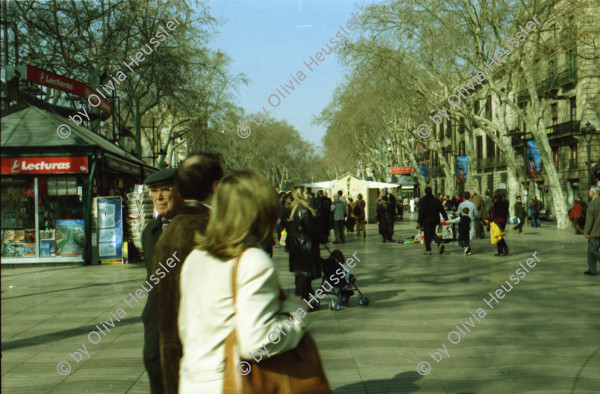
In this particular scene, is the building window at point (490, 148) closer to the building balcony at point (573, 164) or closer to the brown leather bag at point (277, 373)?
the building balcony at point (573, 164)

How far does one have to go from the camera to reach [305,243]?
7.75 metres

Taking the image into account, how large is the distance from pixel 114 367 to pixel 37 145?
9984 mm

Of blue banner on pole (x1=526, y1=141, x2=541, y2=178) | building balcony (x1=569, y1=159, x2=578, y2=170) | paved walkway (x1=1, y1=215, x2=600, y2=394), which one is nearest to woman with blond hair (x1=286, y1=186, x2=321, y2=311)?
paved walkway (x1=1, y1=215, x2=600, y2=394)

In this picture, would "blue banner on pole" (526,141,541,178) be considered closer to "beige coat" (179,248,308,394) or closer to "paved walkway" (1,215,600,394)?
"paved walkway" (1,215,600,394)

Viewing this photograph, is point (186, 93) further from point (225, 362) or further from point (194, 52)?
point (225, 362)

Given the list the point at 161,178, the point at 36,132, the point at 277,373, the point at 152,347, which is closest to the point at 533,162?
the point at 36,132

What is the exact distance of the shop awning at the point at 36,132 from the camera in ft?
45.9

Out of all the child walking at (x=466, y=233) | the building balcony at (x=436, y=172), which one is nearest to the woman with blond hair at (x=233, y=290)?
the child walking at (x=466, y=233)

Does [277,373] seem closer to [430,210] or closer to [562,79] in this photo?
[430,210]

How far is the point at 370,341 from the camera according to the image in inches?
243

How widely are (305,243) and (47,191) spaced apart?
9.15m

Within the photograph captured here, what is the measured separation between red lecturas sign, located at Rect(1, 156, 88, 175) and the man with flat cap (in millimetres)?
11784

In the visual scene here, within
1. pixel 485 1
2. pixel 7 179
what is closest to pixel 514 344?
pixel 7 179

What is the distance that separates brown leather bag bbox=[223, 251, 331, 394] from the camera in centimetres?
188
